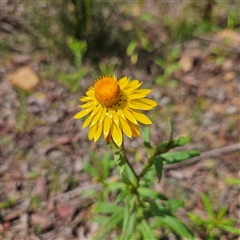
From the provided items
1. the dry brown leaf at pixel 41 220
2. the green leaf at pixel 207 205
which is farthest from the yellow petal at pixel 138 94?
the dry brown leaf at pixel 41 220

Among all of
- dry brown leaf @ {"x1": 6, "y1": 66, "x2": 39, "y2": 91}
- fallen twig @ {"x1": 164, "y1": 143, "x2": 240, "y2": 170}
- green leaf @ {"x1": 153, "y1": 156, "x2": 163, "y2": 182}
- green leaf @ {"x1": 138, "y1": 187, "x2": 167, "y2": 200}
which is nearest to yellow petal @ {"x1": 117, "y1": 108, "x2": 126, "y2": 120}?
green leaf @ {"x1": 153, "y1": 156, "x2": 163, "y2": 182}

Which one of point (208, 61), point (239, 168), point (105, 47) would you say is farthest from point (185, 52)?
point (239, 168)

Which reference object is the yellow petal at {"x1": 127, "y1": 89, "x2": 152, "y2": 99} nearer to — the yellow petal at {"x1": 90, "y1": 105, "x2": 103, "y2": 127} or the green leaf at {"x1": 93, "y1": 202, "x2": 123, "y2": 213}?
the yellow petal at {"x1": 90, "y1": 105, "x2": 103, "y2": 127}

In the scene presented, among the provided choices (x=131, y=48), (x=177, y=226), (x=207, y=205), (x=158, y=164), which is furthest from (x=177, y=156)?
(x=131, y=48)

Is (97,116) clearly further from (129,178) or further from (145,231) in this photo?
(145,231)

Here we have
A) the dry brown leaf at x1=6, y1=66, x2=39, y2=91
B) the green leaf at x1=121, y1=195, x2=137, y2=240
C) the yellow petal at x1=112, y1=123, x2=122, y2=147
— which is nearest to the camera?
the yellow petal at x1=112, y1=123, x2=122, y2=147

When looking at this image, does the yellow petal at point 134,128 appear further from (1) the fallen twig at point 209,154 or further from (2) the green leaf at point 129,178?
(1) the fallen twig at point 209,154

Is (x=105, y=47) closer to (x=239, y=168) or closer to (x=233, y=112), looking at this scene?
(x=233, y=112)
